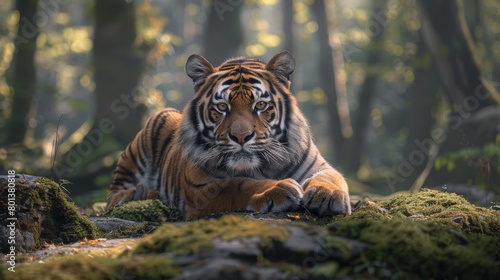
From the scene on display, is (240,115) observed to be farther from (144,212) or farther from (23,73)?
(23,73)

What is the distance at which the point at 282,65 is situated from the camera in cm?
607

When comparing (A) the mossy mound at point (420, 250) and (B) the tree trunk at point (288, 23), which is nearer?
(A) the mossy mound at point (420, 250)

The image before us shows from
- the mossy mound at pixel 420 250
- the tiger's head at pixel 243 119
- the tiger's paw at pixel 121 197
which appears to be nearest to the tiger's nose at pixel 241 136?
the tiger's head at pixel 243 119

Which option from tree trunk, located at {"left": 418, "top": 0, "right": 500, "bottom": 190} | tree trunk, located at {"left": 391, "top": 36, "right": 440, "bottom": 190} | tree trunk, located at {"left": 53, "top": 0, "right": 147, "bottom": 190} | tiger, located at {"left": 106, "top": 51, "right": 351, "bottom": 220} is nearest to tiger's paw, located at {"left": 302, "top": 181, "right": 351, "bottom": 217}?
tiger, located at {"left": 106, "top": 51, "right": 351, "bottom": 220}

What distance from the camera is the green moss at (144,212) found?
20.8ft

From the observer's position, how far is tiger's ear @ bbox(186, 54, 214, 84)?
20.0 ft

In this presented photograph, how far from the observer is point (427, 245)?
345cm

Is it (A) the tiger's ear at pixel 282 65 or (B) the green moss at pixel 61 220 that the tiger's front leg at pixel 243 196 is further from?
(A) the tiger's ear at pixel 282 65

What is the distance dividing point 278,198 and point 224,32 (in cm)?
1392

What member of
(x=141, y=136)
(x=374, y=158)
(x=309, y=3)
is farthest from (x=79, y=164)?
(x=374, y=158)

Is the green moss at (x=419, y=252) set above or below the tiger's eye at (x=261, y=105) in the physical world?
below

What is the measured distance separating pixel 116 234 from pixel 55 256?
45.6 inches

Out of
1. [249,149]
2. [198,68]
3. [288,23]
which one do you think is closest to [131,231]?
[249,149]

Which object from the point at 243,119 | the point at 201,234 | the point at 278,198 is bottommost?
the point at 278,198
